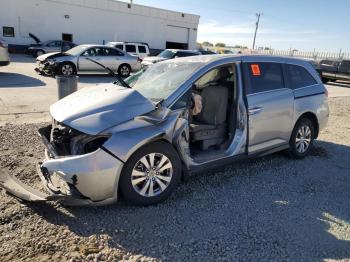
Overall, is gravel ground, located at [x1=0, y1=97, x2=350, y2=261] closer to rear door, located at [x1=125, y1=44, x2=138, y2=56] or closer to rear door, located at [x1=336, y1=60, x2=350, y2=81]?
rear door, located at [x1=125, y1=44, x2=138, y2=56]

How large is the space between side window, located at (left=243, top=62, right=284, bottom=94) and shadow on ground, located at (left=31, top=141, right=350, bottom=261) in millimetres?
1272

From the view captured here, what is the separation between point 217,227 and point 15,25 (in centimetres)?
3247

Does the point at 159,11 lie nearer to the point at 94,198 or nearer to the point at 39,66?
the point at 39,66

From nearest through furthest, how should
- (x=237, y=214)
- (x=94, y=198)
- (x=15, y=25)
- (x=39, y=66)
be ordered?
(x=94, y=198) → (x=237, y=214) → (x=39, y=66) → (x=15, y=25)

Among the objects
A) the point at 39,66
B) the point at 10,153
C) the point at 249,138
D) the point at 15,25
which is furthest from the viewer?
the point at 15,25

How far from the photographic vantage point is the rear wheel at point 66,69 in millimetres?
15791

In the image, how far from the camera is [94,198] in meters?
3.68

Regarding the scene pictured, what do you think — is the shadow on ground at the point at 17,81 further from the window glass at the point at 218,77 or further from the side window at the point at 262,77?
the side window at the point at 262,77

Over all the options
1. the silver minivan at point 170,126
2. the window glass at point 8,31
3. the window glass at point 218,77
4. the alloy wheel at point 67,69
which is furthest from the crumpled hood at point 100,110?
the window glass at point 8,31

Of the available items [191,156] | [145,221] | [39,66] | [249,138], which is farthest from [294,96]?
[39,66]

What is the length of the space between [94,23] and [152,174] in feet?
111

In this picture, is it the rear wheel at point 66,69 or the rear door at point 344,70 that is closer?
the rear wheel at point 66,69

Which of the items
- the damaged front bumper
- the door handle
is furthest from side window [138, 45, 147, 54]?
the damaged front bumper

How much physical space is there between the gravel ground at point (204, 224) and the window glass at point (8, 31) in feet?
96.6
